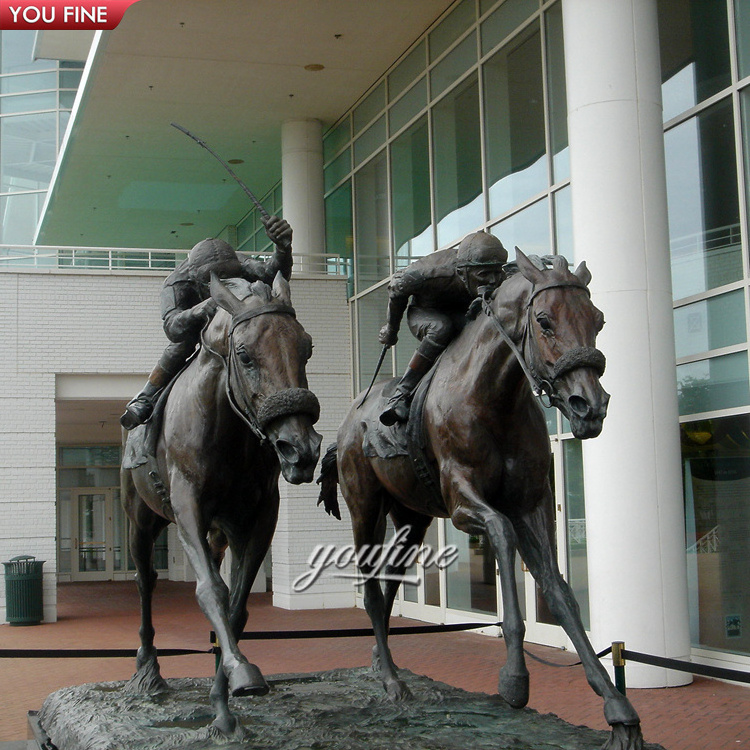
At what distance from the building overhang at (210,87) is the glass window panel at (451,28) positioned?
24 centimetres

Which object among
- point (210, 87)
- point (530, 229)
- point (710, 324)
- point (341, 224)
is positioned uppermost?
point (210, 87)

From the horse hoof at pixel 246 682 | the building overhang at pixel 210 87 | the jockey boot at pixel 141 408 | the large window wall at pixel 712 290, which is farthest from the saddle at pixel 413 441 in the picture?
the building overhang at pixel 210 87

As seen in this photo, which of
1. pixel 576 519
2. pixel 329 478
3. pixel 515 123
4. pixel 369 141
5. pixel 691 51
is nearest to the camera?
pixel 329 478

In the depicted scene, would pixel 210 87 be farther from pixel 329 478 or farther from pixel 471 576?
pixel 329 478

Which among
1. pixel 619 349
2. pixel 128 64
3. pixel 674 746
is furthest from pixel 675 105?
pixel 128 64

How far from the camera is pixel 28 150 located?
28.4m

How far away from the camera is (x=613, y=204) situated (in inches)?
402

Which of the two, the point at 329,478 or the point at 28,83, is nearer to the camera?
the point at 329,478

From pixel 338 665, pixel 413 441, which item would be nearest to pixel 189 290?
pixel 413 441

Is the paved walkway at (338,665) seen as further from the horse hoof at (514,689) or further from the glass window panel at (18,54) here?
the glass window panel at (18,54)

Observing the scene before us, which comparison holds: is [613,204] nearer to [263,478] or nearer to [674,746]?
[674,746]

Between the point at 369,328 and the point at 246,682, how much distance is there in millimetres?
14486

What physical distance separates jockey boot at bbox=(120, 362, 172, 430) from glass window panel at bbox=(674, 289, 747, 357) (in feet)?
20.8

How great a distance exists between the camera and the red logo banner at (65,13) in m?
14.8
